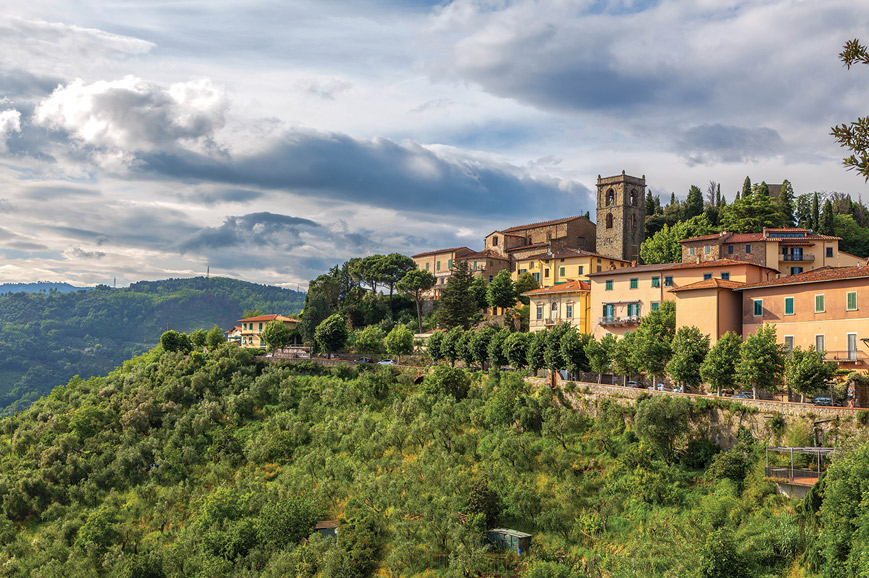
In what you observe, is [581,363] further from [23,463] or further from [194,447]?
[23,463]

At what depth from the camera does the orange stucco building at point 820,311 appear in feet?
139

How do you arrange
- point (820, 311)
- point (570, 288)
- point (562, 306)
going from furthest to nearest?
point (562, 306) → point (570, 288) → point (820, 311)

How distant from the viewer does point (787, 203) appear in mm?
87250

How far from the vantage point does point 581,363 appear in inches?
2096

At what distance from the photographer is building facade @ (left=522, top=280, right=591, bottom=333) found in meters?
65.0

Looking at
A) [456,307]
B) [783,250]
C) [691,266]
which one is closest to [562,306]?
[691,266]

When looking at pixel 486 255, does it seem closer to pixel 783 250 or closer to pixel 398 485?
pixel 783 250

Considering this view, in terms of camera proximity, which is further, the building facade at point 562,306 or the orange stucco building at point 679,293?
the building facade at point 562,306

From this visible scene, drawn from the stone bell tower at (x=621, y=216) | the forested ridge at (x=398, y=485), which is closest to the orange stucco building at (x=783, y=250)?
the stone bell tower at (x=621, y=216)

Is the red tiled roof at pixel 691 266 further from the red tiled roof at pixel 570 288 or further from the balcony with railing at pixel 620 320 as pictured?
the balcony with railing at pixel 620 320

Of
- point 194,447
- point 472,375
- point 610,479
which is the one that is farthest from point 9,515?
point 610,479

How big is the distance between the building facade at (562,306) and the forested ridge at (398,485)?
481 inches

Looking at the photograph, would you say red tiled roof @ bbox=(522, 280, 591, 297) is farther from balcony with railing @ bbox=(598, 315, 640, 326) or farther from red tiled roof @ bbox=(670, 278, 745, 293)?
red tiled roof @ bbox=(670, 278, 745, 293)

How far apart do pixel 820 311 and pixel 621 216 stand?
49.1 metres
